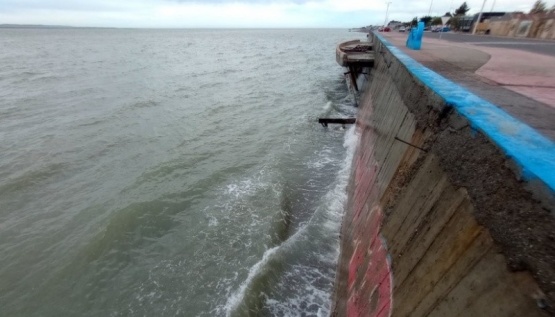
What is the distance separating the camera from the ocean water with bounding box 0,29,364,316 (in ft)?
21.2

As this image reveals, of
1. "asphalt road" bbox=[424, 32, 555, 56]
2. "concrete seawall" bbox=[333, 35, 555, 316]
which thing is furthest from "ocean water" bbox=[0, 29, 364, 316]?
"asphalt road" bbox=[424, 32, 555, 56]

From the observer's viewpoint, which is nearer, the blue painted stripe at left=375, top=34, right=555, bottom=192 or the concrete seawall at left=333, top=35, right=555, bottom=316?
the concrete seawall at left=333, top=35, right=555, bottom=316

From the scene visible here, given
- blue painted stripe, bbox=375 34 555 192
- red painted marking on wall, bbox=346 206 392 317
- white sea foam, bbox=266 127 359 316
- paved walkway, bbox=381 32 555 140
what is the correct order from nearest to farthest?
blue painted stripe, bbox=375 34 555 192, red painted marking on wall, bbox=346 206 392 317, paved walkway, bbox=381 32 555 140, white sea foam, bbox=266 127 359 316

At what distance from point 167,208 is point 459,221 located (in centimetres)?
837

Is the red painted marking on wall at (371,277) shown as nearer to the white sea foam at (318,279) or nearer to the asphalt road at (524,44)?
the white sea foam at (318,279)

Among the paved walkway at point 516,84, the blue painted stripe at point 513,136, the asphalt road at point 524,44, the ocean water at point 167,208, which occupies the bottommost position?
the ocean water at point 167,208

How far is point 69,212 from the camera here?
900 centimetres

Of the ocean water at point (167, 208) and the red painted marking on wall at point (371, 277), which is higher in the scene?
the red painted marking on wall at point (371, 277)

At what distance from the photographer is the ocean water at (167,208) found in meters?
6.48

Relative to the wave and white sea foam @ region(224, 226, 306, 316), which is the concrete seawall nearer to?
the wave

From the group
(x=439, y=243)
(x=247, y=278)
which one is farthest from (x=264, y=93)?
(x=439, y=243)

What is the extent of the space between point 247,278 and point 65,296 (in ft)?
12.7

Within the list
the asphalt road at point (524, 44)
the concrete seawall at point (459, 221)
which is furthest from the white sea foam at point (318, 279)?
the asphalt road at point (524, 44)

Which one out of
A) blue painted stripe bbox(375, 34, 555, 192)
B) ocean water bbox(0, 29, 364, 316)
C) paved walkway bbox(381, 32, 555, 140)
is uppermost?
blue painted stripe bbox(375, 34, 555, 192)
